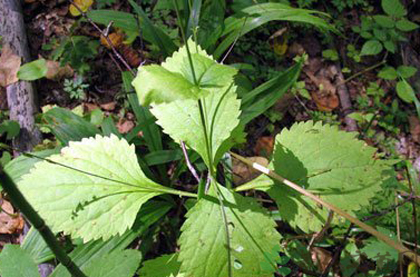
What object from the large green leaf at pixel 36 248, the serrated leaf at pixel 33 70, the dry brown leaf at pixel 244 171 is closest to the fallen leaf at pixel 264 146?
the dry brown leaf at pixel 244 171

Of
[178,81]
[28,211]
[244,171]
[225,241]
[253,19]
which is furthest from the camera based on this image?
[253,19]

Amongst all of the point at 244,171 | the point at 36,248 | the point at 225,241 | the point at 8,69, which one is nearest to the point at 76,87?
the point at 8,69

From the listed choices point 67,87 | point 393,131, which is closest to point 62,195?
point 67,87

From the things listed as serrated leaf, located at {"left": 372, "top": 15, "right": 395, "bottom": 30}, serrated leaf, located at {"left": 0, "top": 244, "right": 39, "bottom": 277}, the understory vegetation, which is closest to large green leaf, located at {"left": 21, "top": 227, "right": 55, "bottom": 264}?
the understory vegetation

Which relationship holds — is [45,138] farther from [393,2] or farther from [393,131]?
[393,2]

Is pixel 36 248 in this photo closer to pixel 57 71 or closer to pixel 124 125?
pixel 124 125
